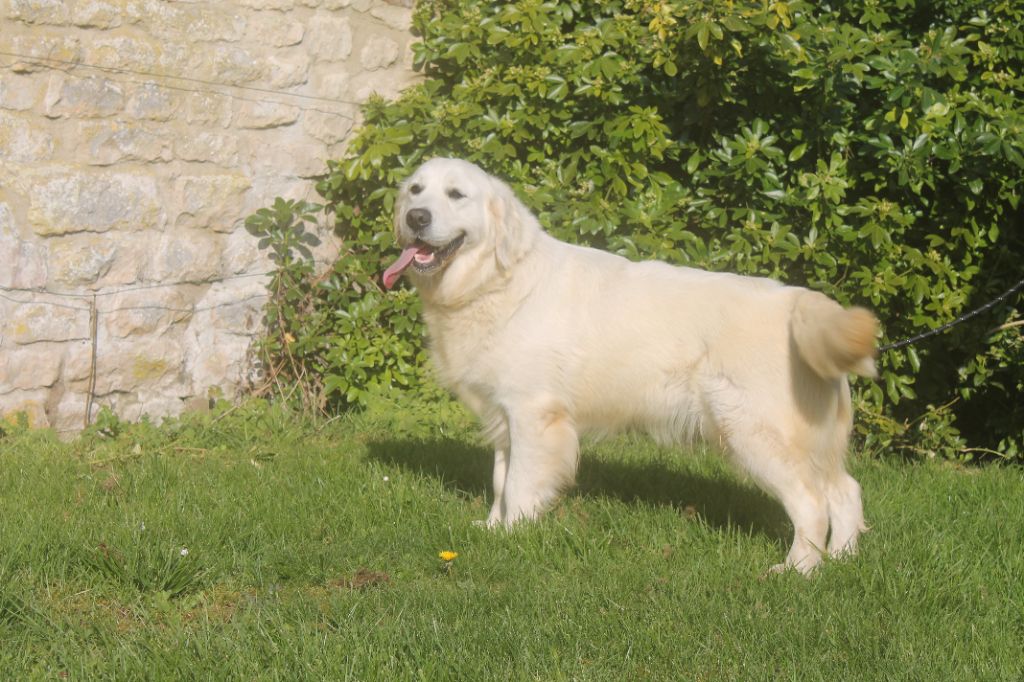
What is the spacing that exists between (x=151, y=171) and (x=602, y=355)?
2861 millimetres

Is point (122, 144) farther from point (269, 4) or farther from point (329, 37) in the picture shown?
point (329, 37)

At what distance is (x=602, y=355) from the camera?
4.34 m

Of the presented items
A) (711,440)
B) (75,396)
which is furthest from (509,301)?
(75,396)

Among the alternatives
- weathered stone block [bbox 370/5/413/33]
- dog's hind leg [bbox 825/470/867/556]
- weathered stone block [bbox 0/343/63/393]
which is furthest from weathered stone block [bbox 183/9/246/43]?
dog's hind leg [bbox 825/470/867/556]

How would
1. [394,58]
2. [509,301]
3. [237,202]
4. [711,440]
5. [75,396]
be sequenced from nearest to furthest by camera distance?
[711,440] < [509,301] < [75,396] < [237,202] < [394,58]

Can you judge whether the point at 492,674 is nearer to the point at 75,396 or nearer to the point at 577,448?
the point at 577,448

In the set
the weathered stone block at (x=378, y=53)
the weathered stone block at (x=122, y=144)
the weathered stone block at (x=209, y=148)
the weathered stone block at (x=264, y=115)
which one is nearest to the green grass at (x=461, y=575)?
the weathered stone block at (x=122, y=144)

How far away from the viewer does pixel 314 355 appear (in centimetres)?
638

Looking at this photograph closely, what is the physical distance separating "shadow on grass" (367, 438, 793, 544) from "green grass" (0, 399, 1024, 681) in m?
0.02

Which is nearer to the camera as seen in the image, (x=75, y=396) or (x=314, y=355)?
(x=75, y=396)

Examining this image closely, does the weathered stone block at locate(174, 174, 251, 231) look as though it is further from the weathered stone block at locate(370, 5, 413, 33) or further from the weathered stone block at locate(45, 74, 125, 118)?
the weathered stone block at locate(370, 5, 413, 33)

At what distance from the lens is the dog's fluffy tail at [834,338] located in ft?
11.9

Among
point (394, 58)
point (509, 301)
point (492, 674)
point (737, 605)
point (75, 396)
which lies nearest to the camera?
point (492, 674)

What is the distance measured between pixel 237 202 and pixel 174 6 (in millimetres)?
1080
